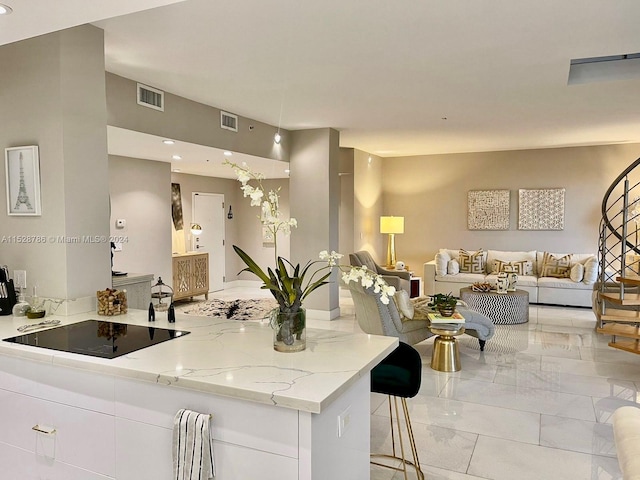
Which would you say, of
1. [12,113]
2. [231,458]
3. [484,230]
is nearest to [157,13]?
[12,113]

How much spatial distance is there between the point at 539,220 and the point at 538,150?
126 cm

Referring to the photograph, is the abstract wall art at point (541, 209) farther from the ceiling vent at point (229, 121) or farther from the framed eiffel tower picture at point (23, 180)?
the framed eiffel tower picture at point (23, 180)

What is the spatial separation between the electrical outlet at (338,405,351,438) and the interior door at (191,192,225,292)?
24.2 ft

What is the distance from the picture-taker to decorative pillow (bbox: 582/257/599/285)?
7.51m

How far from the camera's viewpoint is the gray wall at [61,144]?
2.77 m

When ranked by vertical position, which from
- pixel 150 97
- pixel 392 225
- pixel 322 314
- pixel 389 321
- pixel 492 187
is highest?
pixel 150 97

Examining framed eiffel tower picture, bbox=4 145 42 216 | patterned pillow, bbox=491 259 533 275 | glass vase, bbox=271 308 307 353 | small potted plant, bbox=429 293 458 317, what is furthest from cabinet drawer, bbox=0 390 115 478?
patterned pillow, bbox=491 259 533 275

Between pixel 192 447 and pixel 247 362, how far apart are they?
0.36 metres

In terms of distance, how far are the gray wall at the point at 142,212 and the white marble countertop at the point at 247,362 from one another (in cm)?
438

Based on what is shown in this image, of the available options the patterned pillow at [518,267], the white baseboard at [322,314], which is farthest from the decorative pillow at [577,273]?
the white baseboard at [322,314]

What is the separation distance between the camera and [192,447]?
1.69m

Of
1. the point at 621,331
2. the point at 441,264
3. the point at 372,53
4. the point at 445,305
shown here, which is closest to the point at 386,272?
the point at 441,264

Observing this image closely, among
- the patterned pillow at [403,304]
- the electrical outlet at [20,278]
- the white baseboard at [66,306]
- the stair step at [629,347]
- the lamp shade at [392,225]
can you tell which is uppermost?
the lamp shade at [392,225]

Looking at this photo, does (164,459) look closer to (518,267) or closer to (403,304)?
(403,304)
